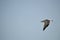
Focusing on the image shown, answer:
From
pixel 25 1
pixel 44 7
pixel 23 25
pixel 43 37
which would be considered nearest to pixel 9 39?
pixel 23 25

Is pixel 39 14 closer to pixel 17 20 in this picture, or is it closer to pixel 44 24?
pixel 44 24

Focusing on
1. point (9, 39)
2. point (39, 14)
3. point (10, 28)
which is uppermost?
point (39, 14)

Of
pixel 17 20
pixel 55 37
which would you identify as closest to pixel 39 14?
pixel 17 20

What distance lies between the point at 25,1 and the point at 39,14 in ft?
1.26

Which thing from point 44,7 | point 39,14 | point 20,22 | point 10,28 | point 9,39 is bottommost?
point 9,39

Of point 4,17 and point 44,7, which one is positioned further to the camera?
point 44,7

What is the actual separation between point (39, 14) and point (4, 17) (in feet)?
2.26

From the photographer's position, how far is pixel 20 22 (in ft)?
5.35

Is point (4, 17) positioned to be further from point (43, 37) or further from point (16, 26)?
point (43, 37)

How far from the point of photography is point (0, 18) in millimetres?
1549

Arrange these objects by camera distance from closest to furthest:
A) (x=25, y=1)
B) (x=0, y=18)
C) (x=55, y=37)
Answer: (x=0, y=18)
(x=25, y=1)
(x=55, y=37)

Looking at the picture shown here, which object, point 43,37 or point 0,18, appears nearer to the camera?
point 0,18

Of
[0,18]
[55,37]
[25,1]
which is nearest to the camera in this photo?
[0,18]

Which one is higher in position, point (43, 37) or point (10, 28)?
point (10, 28)
